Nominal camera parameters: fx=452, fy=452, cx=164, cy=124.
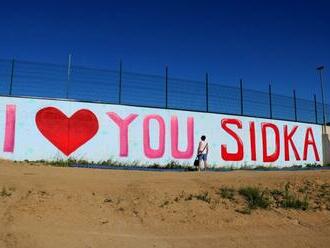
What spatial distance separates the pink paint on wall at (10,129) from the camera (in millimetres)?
16203

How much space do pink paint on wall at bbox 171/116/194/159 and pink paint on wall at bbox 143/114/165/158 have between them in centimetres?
51

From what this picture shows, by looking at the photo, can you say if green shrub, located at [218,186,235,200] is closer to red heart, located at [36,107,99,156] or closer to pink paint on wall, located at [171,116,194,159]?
red heart, located at [36,107,99,156]

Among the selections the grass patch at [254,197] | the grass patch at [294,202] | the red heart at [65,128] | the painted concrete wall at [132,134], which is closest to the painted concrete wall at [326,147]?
the painted concrete wall at [132,134]

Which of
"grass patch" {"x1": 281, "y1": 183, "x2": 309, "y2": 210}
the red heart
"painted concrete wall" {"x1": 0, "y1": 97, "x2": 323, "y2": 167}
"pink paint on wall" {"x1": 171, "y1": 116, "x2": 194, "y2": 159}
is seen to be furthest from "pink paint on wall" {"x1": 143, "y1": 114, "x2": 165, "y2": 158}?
"grass patch" {"x1": 281, "y1": 183, "x2": 309, "y2": 210}

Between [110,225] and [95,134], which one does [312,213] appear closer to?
[110,225]

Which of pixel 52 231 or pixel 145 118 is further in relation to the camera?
pixel 145 118

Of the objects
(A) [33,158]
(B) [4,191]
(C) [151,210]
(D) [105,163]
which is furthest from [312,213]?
(A) [33,158]

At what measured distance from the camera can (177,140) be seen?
64.3ft

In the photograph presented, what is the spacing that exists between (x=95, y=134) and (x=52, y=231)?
32.0ft

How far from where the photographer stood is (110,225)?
8703 millimetres

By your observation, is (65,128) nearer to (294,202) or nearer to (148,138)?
(148,138)

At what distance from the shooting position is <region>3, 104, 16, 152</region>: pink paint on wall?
638 inches

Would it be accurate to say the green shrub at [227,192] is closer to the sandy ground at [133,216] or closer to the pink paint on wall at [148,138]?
the sandy ground at [133,216]

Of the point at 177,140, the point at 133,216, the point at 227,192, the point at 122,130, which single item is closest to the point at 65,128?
the point at 122,130
